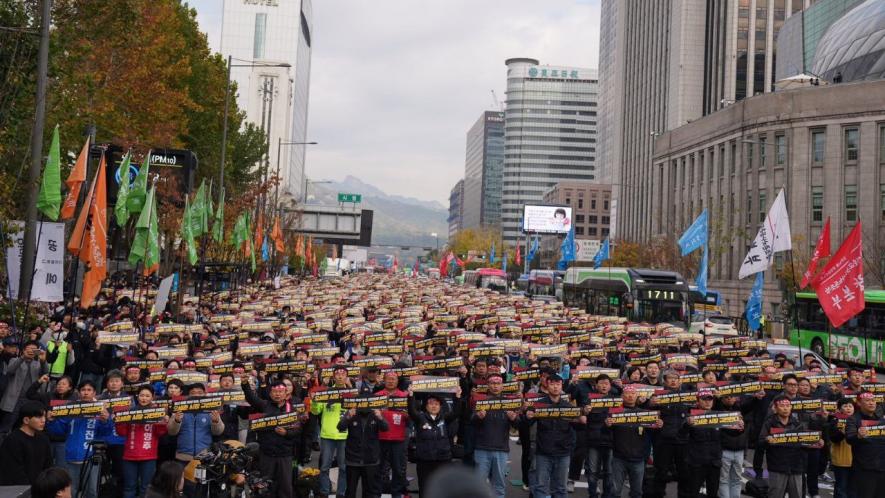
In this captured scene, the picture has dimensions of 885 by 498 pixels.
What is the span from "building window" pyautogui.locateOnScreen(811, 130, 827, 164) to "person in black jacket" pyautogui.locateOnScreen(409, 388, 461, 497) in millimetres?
53226

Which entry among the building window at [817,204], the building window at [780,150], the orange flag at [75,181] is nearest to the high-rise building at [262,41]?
the building window at [780,150]

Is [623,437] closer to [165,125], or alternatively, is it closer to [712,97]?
[165,125]

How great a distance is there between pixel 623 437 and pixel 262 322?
1217 centimetres

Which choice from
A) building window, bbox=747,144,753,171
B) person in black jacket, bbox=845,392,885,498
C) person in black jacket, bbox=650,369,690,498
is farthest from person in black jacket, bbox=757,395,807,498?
building window, bbox=747,144,753,171

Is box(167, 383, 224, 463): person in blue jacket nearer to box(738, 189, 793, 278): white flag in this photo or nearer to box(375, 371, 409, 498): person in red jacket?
box(375, 371, 409, 498): person in red jacket

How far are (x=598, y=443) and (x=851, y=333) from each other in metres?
20.6

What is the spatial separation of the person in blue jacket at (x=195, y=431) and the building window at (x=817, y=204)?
2119 inches

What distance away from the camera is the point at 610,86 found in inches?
5935

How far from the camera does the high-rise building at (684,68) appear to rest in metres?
104

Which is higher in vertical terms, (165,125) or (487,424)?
(165,125)

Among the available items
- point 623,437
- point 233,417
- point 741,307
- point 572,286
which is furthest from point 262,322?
point 741,307

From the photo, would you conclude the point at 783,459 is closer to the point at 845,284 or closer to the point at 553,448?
the point at 553,448

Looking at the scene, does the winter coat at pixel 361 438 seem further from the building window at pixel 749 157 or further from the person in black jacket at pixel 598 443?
the building window at pixel 749 157

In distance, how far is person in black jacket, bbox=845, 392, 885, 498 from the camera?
10531mm
